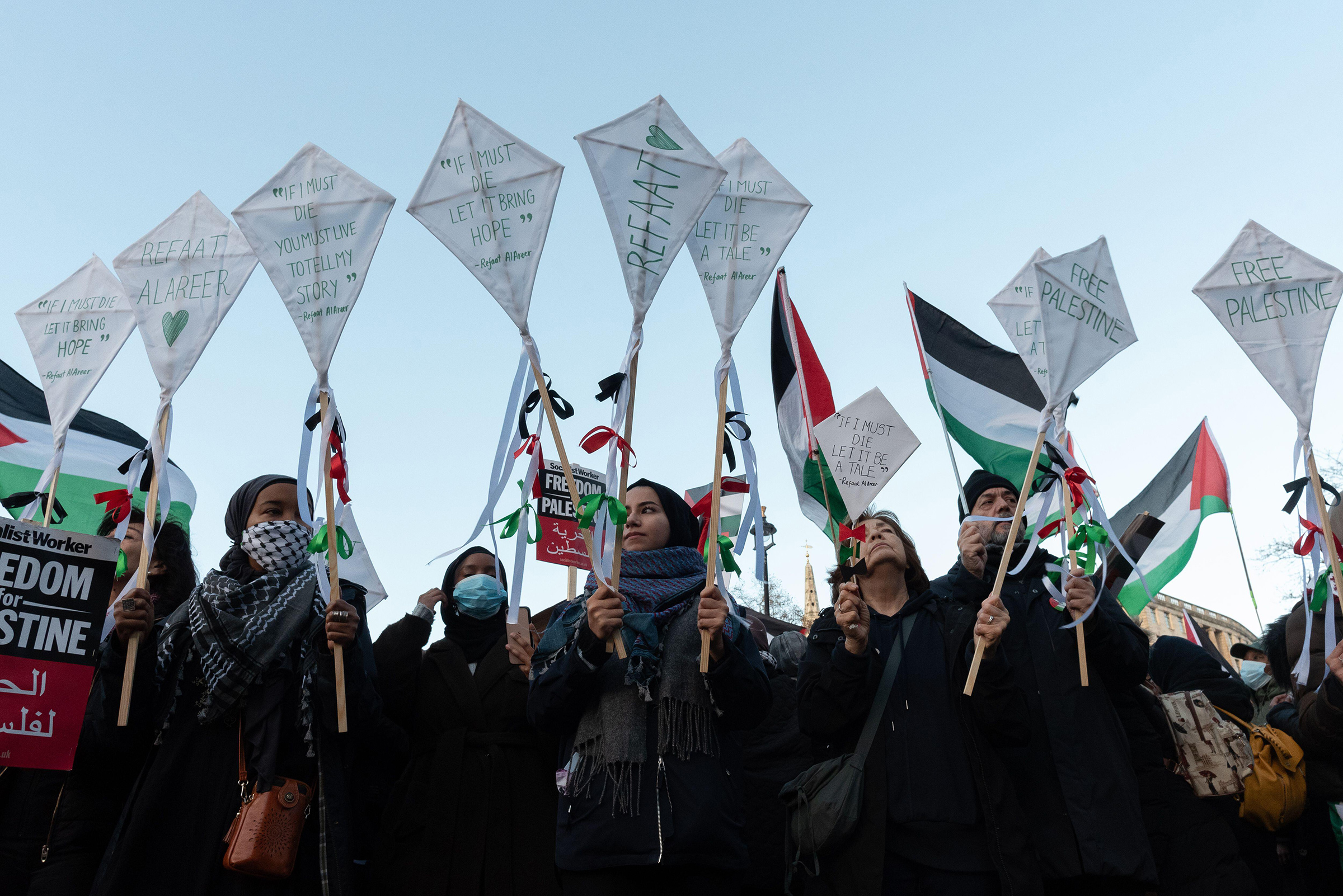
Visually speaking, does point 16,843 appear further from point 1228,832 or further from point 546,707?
point 1228,832

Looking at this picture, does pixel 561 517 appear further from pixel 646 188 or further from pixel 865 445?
pixel 646 188

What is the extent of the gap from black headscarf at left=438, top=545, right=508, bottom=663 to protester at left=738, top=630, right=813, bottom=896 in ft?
3.75

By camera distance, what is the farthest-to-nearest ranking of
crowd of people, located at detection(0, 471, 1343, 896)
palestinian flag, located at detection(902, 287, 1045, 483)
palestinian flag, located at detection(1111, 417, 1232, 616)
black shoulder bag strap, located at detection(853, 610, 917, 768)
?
1. palestinian flag, located at detection(1111, 417, 1232, 616)
2. palestinian flag, located at detection(902, 287, 1045, 483)
3. black shoulder bag strap, located at detection(853, 610, 917, 768)
4. crowd of people, located at detection(0, 471, 1343, 896)

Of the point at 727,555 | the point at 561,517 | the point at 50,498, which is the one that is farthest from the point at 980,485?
the point at 50,498

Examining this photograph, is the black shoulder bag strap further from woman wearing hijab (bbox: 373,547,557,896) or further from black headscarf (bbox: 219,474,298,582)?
black headscarf (bbox: 219,474,298,582)

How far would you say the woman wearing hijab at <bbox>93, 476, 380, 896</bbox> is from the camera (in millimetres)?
3598

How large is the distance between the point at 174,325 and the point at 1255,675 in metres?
6.49

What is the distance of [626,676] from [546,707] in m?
0.29

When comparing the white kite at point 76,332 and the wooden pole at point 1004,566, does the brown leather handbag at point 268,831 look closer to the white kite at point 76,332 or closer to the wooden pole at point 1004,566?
the white kite at point 76,332

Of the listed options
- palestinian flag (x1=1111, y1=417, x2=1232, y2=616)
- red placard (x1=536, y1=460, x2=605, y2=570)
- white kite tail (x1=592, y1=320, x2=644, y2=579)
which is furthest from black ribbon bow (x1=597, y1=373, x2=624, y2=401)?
palestinian flag (x1=1111, y1=417, x2=1232, y2=616)

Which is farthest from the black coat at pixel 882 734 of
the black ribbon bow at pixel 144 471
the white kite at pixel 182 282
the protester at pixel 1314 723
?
the white kite at pixel 182 282

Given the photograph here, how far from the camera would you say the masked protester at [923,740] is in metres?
3.46

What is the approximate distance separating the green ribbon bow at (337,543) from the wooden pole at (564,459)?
68 centimetres

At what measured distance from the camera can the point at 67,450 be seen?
6.00 meters
